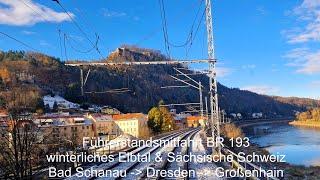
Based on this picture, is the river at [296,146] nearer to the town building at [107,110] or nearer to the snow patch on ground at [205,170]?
the snow patch on ground at [205,170]

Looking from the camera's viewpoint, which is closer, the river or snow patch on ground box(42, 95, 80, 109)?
the river

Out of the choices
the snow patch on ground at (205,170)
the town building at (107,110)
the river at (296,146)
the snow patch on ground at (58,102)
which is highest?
the snow patch on ground at (58,102)

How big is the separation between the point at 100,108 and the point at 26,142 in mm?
120001

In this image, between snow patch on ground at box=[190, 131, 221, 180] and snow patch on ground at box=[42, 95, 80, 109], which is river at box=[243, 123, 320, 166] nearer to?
snow patch on ground at box=[190, 131, 221, 180]

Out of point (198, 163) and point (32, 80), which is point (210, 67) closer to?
point (198, 163)

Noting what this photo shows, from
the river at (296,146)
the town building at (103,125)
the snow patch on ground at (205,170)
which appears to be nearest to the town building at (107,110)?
the town building at (103,125)

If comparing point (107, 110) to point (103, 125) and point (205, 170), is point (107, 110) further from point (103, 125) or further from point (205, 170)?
point (205, 170)

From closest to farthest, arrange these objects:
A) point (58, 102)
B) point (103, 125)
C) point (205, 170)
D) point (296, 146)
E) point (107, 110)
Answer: point (205, 170) < point (296, 146) < point (103, 125) < point (107, 110) < point (58, 102)

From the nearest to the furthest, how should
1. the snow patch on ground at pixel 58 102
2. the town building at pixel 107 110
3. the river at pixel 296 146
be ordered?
Result: the river at pixel 296 146, the town building at pixel 107 110, the snow patch on ground at pixel 58 102

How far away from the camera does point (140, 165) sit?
2412cm

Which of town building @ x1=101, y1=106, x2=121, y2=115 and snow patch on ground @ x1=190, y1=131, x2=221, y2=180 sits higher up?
town building @ x1=101, y1=106, x2=121, y2=115

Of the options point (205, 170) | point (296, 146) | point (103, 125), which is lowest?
point (296, 146)

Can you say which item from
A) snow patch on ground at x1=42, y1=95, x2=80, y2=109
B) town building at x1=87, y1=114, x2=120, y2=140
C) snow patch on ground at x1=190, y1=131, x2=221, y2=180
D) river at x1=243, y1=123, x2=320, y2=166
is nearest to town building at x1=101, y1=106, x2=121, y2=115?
snow patch on ground at x1=42, y1=95, x2=80, y2=109

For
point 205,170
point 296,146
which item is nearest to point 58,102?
point 296,146
